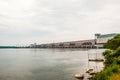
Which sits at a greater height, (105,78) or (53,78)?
(105,78)

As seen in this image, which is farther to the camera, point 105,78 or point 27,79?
point 27,79

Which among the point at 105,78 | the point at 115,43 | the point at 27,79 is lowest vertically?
the point at 27,79

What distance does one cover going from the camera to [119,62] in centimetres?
2652

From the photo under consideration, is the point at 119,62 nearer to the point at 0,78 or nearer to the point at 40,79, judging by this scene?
the point at 40,79

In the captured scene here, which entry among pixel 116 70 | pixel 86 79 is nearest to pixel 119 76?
pixel 116 70

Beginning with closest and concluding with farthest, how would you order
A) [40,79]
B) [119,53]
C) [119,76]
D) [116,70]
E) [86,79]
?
[119,76]
[116,70]
[119,53]
[86,79]
[40,79]

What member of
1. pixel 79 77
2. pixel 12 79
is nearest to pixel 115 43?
pixel 79 77

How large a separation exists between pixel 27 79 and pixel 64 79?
26.4ft

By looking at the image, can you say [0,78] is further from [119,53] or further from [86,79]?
[119,53]

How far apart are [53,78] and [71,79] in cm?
411

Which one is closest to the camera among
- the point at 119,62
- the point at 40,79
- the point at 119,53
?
the point at 119,62

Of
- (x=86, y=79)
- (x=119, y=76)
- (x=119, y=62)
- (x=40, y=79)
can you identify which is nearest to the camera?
(x=119, y=76)

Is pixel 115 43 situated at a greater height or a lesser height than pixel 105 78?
greater

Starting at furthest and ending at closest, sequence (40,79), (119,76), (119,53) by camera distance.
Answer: (40,79)
(119,53)
(119,76)
